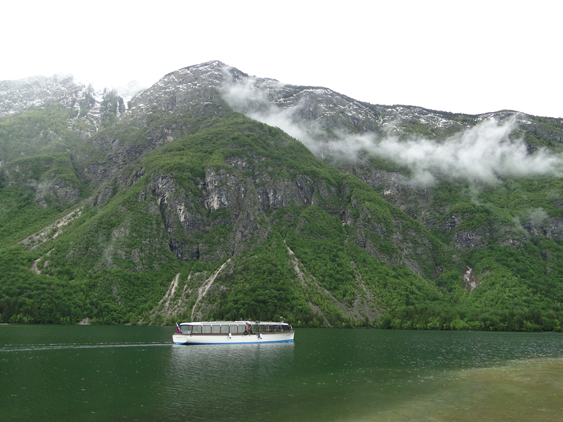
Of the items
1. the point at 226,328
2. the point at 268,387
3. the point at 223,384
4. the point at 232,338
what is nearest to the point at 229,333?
the point at 232,338

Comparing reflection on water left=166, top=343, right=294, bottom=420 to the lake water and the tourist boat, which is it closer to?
the lake water

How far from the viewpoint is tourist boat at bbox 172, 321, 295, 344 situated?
332 feet

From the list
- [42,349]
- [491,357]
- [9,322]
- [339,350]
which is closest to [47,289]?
[9,322]

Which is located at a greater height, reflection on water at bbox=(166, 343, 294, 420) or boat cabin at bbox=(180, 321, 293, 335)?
reflection on water at bbox=(166, 343, 294, 420)

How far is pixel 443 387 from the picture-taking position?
155ft

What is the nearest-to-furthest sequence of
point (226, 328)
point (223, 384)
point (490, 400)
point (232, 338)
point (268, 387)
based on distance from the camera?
point (490, 400) → point (268, 387) → point (223, 384) → point (232, 338) → point (226, 328)

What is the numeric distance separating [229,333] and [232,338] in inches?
61.2

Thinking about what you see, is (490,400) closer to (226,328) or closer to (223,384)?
(223,384)

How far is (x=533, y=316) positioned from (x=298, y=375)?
601 feet

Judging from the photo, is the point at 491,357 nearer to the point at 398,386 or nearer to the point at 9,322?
the point at 398,386

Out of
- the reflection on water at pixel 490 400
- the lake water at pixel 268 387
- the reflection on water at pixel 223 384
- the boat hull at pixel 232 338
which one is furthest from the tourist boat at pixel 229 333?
the reflection on water at pixel 490 400

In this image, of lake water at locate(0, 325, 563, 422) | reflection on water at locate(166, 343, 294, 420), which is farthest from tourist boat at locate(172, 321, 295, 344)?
lake water at locate(0, 325, 563, 422)

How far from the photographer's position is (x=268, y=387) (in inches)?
1825

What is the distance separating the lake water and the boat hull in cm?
2442
